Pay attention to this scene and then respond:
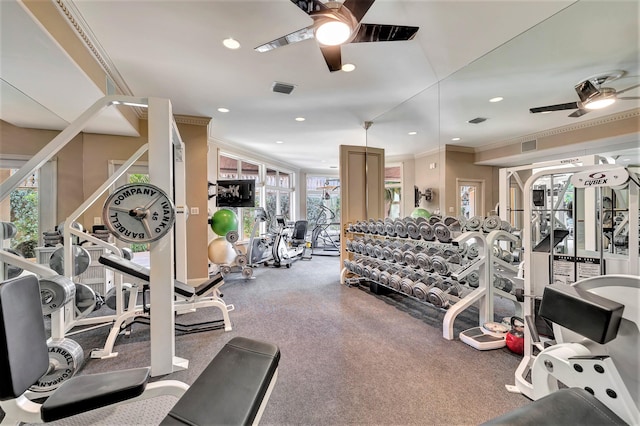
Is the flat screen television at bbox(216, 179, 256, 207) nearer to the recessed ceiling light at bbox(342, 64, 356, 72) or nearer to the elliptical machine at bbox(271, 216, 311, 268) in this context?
the elliptical machine at bbox(271, 216, 311, 268)

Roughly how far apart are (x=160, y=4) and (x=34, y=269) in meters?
2.13

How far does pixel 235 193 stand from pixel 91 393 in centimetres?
378

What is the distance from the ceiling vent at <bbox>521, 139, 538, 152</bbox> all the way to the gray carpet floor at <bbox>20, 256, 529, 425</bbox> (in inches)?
79.2

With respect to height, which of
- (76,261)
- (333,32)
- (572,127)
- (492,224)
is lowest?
(76,261)

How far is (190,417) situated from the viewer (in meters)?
0.87

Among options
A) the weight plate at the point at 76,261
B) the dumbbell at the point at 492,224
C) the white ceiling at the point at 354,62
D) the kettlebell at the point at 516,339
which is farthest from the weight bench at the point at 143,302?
the dumbbell at the point at 492,224

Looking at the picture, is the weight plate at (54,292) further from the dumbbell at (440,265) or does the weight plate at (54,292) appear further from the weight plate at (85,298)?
the dumbbell at (440,265)

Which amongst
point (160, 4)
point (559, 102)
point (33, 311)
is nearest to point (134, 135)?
point (160, 4)

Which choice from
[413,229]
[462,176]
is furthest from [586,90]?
[413,229]

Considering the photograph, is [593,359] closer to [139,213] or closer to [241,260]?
[139,213]

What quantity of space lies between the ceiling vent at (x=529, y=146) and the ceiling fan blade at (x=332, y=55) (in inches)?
89.6

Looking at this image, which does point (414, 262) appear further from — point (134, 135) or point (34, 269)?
point (134, 135)

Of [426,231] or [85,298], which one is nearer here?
[85,298]

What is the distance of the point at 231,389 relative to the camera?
101 cm
